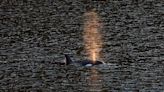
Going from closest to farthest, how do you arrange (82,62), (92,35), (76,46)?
1. (82,62)
2. (76,46)
3. (92,35)

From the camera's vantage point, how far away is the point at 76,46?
326 inches

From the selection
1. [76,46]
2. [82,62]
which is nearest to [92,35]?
[76,46]

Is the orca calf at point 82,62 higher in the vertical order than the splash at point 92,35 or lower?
lower

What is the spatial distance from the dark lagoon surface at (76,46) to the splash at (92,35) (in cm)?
11

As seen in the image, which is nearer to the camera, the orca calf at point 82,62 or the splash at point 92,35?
the orca calf at point 82,62

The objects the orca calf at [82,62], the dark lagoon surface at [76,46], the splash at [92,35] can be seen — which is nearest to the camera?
the dark lagoon surface at [76,46]

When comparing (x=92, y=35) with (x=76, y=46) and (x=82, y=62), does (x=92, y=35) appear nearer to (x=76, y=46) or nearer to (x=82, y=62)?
(x=76, y=46)

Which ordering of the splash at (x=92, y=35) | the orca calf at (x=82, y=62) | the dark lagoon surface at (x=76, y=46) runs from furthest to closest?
the splash at (x=92, y=35) < the orca calf at (x=82, y=62) < the dark lagoon surface at (x=76, y=46)

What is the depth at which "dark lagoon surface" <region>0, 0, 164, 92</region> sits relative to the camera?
22.2 feet

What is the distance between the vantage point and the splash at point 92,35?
26.1 ft

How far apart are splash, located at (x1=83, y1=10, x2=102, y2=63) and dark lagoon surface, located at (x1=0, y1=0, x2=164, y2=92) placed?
0.11 metres

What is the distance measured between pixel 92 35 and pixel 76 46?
75 cm

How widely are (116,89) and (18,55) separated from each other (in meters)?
2.36

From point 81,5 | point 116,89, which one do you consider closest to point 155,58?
point 116,89
